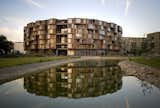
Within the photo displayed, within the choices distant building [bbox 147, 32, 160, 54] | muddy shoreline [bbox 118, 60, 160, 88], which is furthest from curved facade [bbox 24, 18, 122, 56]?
muddy shoreline [bbox 118, 60, 160, 88]

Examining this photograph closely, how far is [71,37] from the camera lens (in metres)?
93.6

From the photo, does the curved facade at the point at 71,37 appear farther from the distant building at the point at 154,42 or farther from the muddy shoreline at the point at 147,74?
the muddy shoreline at the point at 147,74

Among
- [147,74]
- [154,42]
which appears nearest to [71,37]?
[147,74]

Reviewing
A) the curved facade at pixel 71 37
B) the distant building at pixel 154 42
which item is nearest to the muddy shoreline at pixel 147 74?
the curved facade at pixel 71 37

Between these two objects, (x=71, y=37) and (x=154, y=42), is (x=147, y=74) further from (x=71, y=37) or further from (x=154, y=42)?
(x=154, y=42)

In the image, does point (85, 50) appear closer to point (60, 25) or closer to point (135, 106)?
point (60, 25)

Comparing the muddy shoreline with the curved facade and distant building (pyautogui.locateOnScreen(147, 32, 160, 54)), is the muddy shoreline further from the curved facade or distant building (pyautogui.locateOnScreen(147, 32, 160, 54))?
distant building (pyautogui.locateOnScreen(147, 32, 160, 54))

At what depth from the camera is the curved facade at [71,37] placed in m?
94.4

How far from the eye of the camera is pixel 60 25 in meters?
99.0

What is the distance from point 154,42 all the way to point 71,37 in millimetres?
77871

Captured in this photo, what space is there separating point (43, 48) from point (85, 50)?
25.1m

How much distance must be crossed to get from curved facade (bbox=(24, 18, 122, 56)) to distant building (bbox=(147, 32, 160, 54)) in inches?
1745

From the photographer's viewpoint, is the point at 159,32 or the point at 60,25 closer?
the point at 60,25

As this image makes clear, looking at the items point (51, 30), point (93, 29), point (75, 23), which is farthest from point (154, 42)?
point (51, 30)
